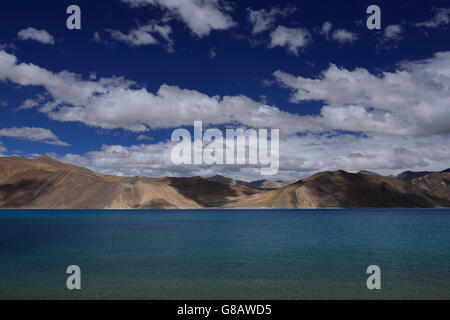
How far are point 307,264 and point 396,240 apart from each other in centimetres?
2189

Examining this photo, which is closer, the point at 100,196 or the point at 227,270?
the point at 227,270

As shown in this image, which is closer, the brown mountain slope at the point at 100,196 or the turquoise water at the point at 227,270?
the turquoise water at the point at 227,270

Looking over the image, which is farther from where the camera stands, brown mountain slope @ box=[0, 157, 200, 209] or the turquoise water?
brown mountain slope @ box=[0, 157, 200, 209]

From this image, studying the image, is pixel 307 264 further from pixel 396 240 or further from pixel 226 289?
pixel 396 240

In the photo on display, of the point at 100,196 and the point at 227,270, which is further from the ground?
the point at 100,196

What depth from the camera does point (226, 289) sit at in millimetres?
20438
